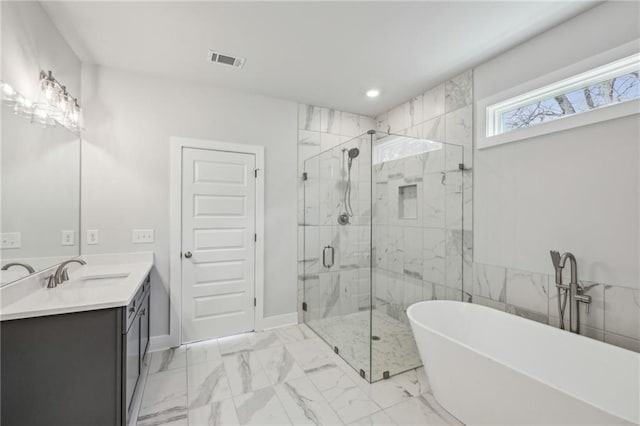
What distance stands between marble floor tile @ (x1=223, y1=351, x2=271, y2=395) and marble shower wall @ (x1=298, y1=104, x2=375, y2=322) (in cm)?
90

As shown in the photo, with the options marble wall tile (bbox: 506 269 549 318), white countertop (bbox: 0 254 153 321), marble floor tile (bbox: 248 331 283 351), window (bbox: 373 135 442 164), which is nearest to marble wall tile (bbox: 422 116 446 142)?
window (bbox: 373 135 442 164)

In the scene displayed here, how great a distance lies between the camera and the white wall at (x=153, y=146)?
252 cm

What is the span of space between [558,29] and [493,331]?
2.28 metres

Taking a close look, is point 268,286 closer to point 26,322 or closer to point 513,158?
point 26,322

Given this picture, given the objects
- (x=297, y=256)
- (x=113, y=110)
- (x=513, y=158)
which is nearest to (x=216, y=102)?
(x=113, y=110)

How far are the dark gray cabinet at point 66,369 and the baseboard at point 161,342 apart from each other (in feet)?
4.18

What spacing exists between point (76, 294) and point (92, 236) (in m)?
1.09

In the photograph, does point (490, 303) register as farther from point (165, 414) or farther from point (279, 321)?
point (165, 414)

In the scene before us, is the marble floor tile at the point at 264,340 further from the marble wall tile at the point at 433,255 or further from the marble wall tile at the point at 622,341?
the marble wall tile at the point at 622,341

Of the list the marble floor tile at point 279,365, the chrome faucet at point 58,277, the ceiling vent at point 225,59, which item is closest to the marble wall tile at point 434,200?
the marble floor tile at point 279,365

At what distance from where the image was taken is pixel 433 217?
9.19 feet

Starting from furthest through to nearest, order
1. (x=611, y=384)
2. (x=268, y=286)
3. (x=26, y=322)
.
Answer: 1. (x=268, y=286)
2. (x=611, y=384)
3. (x=26, y=322)

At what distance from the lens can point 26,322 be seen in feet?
4.44

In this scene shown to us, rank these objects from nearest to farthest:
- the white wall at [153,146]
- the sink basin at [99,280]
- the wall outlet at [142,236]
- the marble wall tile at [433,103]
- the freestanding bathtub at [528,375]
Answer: the freestanding bathtub at [528,375] → the sink basin at [99,280] → the white wall at [153,146] → the wall outlet at [142,236] → the marble wall tile at [433,103]
